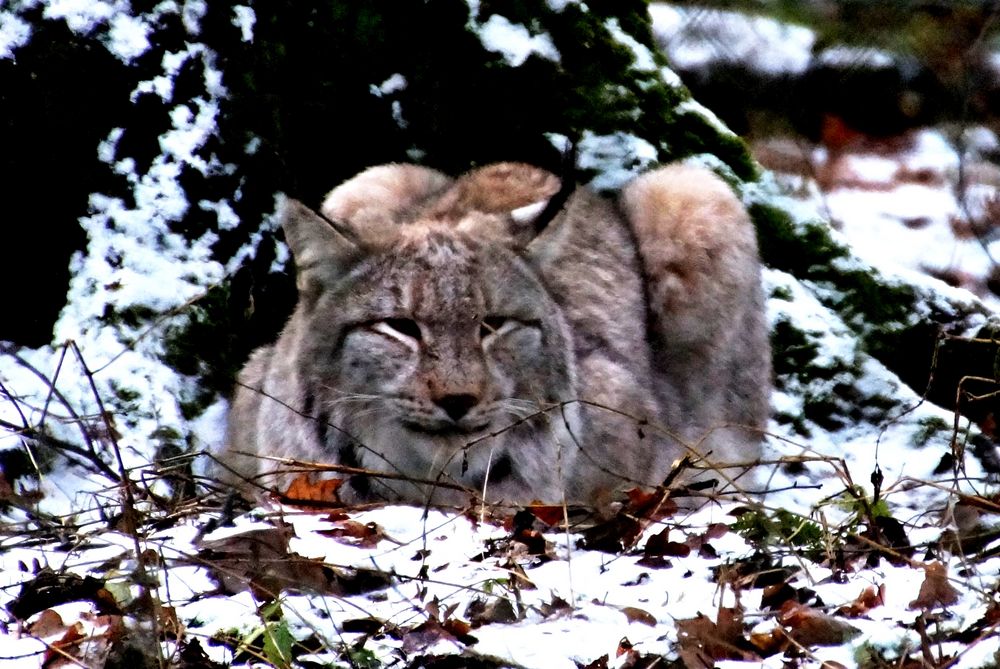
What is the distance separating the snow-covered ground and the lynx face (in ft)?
1.18

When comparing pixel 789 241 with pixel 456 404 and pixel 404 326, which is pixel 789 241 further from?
pixel 456 404

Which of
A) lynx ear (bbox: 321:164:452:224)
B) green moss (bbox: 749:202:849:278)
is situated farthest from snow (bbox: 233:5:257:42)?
green moss (bbox: 749:202:849:278)

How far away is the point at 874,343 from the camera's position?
588 cm

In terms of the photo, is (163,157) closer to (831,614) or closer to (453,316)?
(453,316)

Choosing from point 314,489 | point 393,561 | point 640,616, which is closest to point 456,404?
point 314,489

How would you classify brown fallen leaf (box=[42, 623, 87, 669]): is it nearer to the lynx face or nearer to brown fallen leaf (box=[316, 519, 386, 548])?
brown fallen leaf (box=[316, 519, 386, 548])

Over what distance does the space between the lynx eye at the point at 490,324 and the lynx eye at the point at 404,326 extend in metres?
0.20

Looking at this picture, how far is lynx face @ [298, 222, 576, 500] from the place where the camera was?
13.6 feet

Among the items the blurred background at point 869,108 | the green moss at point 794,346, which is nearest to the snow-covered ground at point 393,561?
the green moss at point 794,346

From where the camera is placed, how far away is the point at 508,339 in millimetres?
4355

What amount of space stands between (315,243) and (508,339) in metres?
0.71

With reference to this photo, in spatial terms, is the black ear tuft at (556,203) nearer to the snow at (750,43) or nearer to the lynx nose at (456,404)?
the lynx nose at (456,404)

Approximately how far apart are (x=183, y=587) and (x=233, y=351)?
78.1 inches

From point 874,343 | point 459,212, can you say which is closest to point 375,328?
point 459,212
